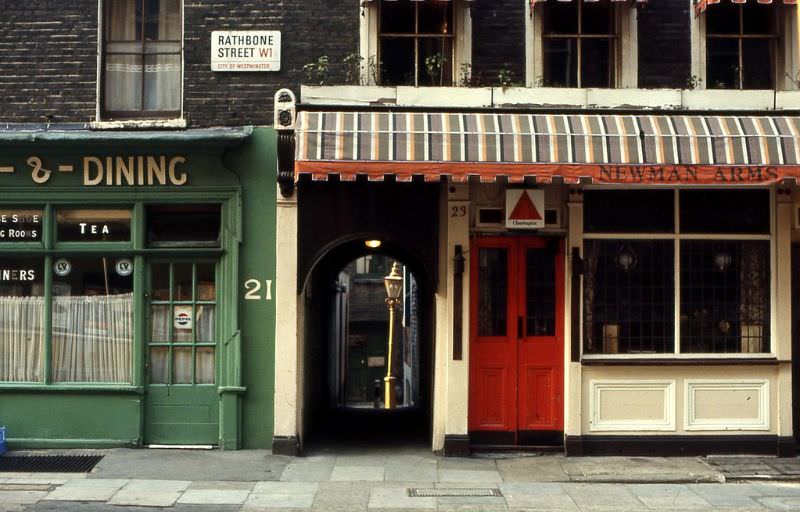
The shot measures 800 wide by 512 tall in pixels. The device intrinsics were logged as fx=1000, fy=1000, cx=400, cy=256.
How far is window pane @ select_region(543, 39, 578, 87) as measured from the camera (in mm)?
12953

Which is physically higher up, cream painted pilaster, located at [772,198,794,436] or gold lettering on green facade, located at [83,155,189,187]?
gold lettering on green facade, located at [83,155,189,187]

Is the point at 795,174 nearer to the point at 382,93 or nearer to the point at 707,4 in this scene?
the point at 707,4

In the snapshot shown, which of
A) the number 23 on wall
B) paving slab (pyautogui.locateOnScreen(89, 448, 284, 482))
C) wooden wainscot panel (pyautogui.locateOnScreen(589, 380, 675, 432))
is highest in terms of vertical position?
the number 23 on wall

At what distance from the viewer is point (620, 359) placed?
496 inches

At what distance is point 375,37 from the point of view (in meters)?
12.8

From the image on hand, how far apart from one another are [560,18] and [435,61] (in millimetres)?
1755

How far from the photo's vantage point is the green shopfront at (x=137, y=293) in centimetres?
1264

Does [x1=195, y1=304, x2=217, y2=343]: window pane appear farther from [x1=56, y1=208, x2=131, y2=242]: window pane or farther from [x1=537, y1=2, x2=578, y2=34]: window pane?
[x1=537, y1=2, x2=578, y2=34]: window pane

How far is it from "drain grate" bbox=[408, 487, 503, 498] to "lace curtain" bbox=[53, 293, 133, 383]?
4300 mm

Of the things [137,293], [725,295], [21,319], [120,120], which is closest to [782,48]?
[725,295]

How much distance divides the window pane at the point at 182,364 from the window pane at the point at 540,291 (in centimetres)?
439

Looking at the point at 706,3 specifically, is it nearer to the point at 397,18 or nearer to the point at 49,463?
the point at 397,18

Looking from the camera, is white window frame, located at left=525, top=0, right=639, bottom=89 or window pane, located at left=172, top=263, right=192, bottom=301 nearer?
white window frame, located at left=525, top=0, right=639, bottom=89

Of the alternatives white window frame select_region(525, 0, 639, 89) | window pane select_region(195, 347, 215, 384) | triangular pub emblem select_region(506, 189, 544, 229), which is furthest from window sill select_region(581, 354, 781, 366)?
window pane select_region(195, 347, 215, 384)
